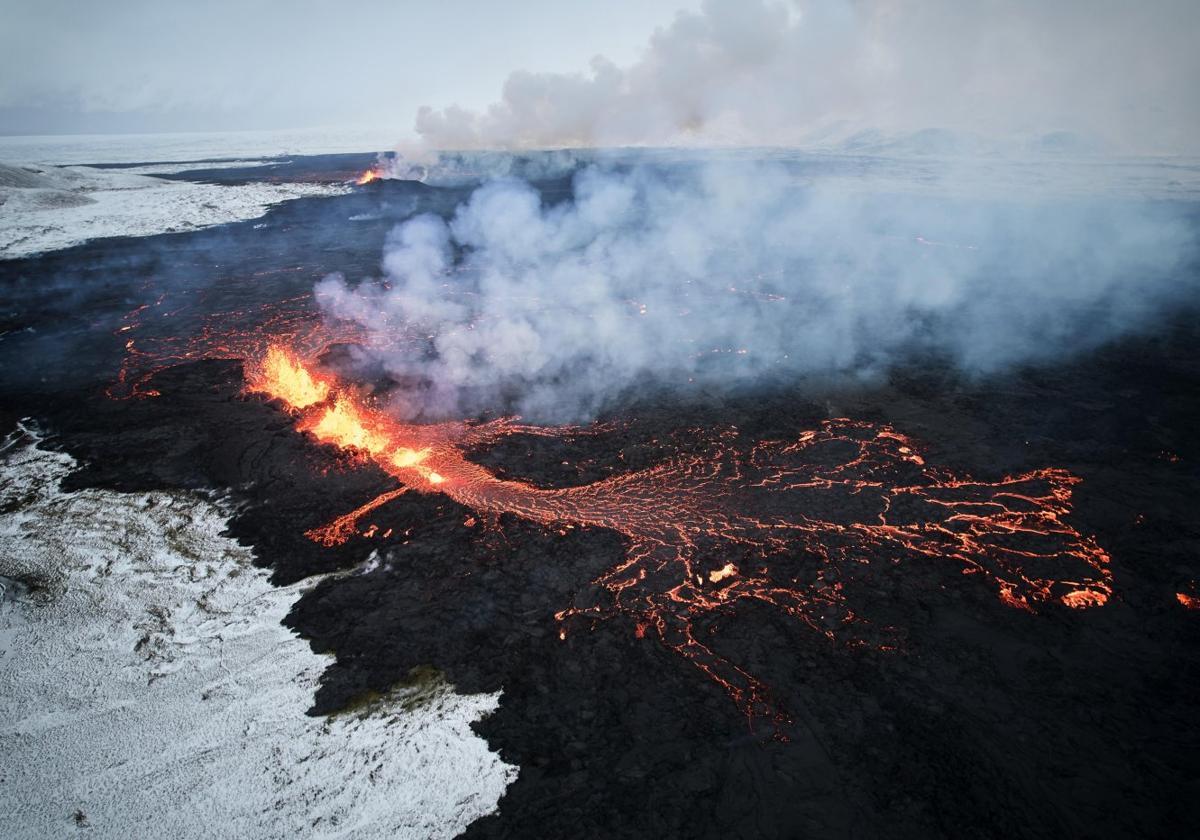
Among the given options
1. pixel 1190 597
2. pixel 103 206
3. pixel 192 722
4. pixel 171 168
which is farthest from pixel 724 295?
pixel 171 168

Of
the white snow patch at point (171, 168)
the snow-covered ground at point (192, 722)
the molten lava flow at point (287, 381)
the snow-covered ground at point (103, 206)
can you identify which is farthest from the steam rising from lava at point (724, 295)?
the white snow patch at point (171, 168)

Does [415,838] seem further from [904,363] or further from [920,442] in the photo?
[904,363]

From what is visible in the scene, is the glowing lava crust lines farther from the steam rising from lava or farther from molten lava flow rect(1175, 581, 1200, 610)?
the steam rising from lava

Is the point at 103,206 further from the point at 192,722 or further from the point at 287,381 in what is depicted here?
the point at 192,722

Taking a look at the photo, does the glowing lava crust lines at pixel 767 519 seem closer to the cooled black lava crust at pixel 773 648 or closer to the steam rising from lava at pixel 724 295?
the cooled black lava crust at pixel 773 648

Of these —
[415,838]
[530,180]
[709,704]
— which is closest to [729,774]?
[709,704]

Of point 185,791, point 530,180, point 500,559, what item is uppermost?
point 530,180
